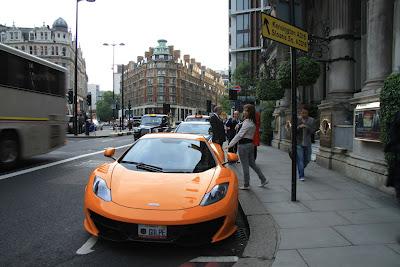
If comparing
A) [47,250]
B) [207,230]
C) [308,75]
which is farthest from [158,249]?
[308,75]

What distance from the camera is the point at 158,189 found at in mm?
4684

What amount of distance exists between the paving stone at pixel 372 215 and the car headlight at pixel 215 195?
1.92 metres

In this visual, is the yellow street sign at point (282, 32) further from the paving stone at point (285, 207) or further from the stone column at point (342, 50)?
the stone column at point (342, 50)

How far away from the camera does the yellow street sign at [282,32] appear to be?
585cm

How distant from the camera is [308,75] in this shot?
12570mm

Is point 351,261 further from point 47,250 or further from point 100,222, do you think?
point 47,250

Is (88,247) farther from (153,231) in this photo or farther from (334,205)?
(334,205)

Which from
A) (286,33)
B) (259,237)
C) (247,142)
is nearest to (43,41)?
(247,142)

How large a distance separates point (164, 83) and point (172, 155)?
125706 mm

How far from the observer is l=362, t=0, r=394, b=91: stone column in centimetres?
870

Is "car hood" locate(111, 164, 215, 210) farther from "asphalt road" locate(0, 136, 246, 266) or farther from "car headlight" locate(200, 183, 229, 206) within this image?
"asphalt road" locate(0, 136, 246, 266)

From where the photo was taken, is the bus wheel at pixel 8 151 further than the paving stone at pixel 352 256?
Yes

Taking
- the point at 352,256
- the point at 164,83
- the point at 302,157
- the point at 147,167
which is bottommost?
the point at 352,256

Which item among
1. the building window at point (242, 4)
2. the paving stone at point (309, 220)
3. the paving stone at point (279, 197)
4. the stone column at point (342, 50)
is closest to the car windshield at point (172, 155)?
the paving stone at point (309, 220)
